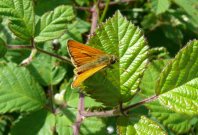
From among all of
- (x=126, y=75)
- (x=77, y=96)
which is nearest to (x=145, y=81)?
(x=77, y=96)

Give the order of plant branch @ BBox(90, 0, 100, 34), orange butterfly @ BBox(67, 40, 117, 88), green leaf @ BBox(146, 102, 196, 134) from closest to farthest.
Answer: orange butterfly @ BBox(67, 40, 117, 88)
green leaf @ BBox(146, 102, 196, 134)
plant branch @ BBox(90, 0, 100, 34)

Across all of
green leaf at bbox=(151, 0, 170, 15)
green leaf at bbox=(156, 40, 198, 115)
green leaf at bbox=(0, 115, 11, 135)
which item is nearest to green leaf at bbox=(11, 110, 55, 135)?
green leaf at bbox=(0, 115, 11, 135)

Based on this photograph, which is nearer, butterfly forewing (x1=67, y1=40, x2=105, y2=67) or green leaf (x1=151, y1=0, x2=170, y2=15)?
butterfly forewing (x1=67, y1=40, x2=105, y2=67)

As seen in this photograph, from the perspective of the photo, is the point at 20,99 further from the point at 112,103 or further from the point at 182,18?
the point at 182,18

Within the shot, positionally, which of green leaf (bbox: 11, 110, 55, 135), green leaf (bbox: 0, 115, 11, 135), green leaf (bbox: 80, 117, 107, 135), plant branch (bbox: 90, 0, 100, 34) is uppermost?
plant branch (bbox: 90, 0, 100, 34)

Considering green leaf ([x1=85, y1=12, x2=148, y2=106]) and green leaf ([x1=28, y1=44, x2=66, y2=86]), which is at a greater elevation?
green leaf ([x1=85, y1=12, x2=148, y2=106])

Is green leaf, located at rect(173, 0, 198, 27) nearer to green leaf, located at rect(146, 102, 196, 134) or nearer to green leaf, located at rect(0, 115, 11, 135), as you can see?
green leaf, located at rect(146, 102, 196, 134)

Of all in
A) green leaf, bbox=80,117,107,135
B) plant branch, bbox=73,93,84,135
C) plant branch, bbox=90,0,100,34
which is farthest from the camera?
plant branch, bbox=90,0,100,34

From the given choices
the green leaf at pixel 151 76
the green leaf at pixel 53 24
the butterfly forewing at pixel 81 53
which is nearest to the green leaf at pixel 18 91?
the green leaf at pixel 53 24
